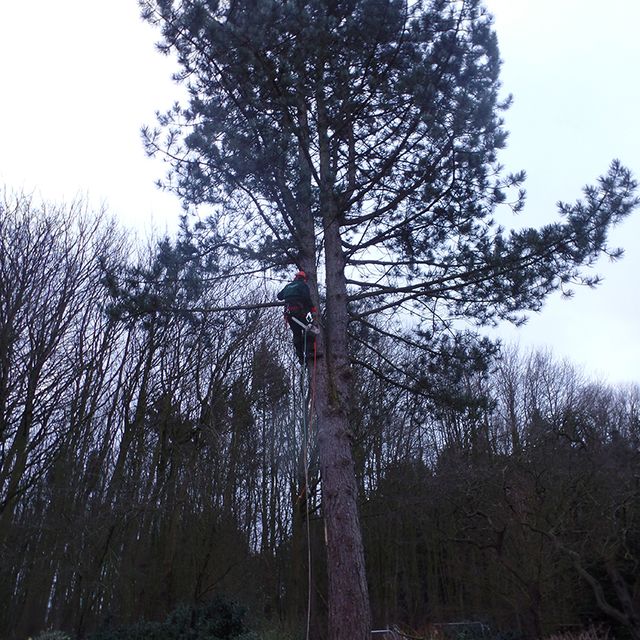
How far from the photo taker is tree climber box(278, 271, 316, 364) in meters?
7.07

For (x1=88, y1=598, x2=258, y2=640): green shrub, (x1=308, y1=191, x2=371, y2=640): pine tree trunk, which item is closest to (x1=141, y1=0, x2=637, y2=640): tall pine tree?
(x1=308, y1=191, x2=371, y2=640): pine tree trunk

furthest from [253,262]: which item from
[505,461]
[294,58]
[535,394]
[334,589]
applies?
[535,394]

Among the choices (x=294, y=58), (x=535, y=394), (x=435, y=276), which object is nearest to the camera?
(x=294, y=58)

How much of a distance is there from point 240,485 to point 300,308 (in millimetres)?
11386

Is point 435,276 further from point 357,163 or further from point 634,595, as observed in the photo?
point 634,595

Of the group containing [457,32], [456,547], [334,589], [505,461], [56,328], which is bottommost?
[334,589]

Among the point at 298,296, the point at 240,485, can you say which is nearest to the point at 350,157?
the point at 298,296

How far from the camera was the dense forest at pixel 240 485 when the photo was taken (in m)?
12.6

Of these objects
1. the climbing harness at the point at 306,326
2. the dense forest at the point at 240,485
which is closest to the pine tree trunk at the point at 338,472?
the climbing harness at the point at 306,326

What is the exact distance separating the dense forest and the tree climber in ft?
6.88

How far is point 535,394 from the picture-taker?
26.3 meters

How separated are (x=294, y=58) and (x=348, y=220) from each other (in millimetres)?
2022

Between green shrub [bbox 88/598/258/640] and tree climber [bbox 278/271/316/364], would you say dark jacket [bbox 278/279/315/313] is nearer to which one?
tree climber [bbox 278/271/316/364]

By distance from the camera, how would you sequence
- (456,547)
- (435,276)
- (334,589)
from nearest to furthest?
(334,589)
(435,276)
(456,547)
